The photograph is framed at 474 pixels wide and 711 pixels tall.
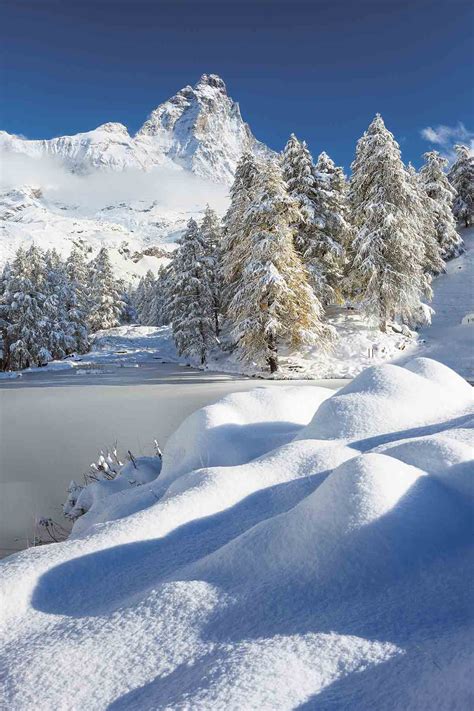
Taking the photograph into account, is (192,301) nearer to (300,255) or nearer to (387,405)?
(300,255)

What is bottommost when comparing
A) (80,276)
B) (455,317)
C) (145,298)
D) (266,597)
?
(266,597)

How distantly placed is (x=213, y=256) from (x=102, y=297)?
23.2 metres

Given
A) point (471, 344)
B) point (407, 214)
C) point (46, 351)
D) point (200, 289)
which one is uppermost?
point (407, 214)

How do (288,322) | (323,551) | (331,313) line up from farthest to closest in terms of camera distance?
(331,313) < (288,322) < (323,551)

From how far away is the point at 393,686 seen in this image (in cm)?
118

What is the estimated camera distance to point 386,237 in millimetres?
21094

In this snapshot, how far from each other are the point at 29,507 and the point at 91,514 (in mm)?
1587

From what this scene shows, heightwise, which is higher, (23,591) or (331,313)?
(331,313)

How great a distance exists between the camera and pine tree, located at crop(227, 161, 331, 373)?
700 inches

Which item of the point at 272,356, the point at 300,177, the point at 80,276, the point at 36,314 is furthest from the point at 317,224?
the point at 80,276

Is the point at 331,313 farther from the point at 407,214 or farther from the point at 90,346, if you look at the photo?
the point at 90,346

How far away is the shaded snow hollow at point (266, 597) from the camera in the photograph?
124 centimetres

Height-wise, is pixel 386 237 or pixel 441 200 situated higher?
pixel 441 200

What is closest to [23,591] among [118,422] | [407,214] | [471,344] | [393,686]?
[393,686]
